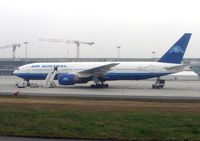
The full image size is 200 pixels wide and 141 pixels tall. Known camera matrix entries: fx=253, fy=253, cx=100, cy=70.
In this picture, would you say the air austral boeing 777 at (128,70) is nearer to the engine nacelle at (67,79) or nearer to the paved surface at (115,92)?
the engine nacelle at (67,79)

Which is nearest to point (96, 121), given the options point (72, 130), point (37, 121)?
point (72, 130)

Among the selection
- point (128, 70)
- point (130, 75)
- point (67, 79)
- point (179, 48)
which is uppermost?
point (179, 48)

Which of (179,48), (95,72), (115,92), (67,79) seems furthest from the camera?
(179,48)

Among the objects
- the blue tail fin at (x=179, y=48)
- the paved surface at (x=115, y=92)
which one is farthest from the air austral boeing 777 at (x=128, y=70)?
the paved surface at (x=115, y=92)

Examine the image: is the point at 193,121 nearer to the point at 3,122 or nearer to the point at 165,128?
the point at 165,128

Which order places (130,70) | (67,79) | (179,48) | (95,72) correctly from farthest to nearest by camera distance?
(179,48) < (130,70) < (95,72) < (67,79)

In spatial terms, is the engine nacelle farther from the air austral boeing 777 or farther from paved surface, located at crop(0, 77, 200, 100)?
paved surface, located at crop(0, 77, 200, 100)

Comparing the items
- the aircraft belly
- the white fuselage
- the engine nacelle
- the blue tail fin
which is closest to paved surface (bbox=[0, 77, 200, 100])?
the engine nacelle

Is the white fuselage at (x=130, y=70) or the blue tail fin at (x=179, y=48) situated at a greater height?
the blue tail fin at (x=179, y=48)

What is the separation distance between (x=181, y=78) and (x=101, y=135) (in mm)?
58014

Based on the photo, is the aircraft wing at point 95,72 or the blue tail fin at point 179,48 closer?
the aircraft wing at point 95,72

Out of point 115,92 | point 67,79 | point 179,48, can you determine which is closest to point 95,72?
point 67,79

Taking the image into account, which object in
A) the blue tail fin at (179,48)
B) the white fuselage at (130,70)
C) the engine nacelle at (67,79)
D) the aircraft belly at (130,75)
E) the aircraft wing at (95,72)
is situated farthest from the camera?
the blue tail fin at (179,48)

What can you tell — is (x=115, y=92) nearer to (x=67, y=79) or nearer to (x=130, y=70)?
(x=67, y=79)
